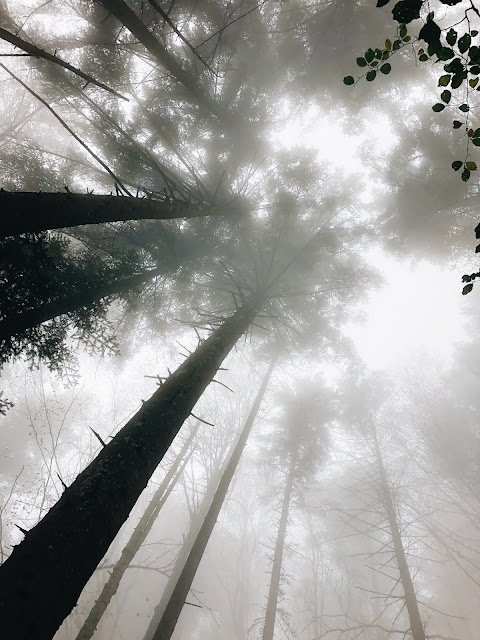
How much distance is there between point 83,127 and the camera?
8508 mm

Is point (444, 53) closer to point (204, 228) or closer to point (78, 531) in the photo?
point (78, 531)

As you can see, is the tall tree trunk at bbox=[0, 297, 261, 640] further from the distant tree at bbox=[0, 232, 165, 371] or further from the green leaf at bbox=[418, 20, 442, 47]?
the green leaf at bbox=[418, 20, 442, 47]

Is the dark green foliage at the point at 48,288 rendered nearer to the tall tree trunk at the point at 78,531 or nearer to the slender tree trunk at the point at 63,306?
the slender tree trunk at the point at 63,306

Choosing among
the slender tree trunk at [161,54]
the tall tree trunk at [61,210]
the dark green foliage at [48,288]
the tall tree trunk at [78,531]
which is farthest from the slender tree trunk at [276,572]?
the slender tree trunk at [161,54]

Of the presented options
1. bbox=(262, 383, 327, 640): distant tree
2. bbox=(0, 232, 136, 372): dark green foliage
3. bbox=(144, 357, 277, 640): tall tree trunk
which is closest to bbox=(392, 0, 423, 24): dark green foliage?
bbox=(0, 232, 136, 372): dark green foliage

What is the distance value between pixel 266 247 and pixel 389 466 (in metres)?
15.7

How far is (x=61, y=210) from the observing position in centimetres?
308

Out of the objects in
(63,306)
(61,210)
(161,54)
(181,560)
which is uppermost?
(161,54)

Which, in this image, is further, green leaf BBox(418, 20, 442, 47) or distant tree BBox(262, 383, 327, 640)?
distant tree BBox(262, 383, 327, 640)

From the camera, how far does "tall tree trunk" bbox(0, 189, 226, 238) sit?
2664 millimetres

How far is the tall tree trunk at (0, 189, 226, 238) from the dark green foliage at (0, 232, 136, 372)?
1066 mm

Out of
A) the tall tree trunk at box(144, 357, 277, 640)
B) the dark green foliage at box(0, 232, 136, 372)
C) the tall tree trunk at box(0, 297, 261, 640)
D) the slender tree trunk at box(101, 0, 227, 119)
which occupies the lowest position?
the tall tree trunk at box(0, 297, 261, 640)

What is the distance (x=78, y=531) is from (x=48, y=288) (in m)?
4.69

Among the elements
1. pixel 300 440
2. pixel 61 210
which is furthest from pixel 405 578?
pixel 61 210
